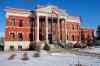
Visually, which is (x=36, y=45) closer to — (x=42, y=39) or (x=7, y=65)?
(x=42, y=39)

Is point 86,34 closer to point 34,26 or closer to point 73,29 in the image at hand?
point 73,29

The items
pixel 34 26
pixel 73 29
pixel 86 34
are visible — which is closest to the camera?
pixel 34 26

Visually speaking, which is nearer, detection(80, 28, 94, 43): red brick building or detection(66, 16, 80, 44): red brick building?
detection(66, 16, 80, 44): red brick building

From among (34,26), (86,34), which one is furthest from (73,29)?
(34,26)

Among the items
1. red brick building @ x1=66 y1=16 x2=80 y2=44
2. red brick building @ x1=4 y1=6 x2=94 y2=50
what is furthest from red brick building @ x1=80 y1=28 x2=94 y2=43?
red brick building @ x1=4 y1=6 x2=94 y2=50

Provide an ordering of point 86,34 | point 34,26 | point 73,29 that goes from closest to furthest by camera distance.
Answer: point 34,26 → point 73,29 → point 86,34

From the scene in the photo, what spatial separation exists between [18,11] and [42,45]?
30.1 ft

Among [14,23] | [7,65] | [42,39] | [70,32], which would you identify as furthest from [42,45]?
[7,65]

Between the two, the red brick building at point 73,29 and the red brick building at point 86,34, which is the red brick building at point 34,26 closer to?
the red brick building at point 73,29

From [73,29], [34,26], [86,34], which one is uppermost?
[34,26]

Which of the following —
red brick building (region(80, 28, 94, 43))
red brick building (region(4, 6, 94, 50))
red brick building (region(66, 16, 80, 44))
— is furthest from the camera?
red brick building (region(80, 28, 94, 43))

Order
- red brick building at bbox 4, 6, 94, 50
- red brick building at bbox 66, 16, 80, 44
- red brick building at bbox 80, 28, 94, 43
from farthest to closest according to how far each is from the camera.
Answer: red brick building at bbox 80, 28, 94, 43
red brick building at bbox 66, 16, 80, 44
red brick building at bbox 4, 6, 94, 50

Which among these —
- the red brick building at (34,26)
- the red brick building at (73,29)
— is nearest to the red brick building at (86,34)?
the red brick building at (73,29)

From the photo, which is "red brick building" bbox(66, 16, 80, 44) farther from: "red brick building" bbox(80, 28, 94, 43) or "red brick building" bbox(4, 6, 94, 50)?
"red brick building" bbox(80, 28, 94, 43)
